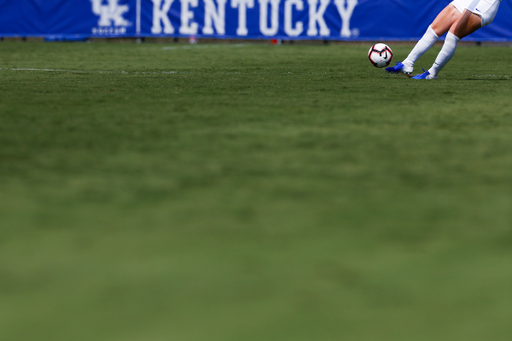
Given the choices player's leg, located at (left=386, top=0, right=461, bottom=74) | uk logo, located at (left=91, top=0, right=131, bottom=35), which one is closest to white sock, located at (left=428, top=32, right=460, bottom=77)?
player's leg, located at (left=386, top=0, right=461, bottom=74)

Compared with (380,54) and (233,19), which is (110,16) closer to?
(233,19)

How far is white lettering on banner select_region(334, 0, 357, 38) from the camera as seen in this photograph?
15.8 meters

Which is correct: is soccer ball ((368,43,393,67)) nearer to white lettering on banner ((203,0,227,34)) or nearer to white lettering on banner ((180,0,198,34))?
white lettering on banner ((203,0,227,34))

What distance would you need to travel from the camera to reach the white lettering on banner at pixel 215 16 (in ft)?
52.7

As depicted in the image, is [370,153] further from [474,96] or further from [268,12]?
[268,12]

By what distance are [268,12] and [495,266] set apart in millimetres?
14993

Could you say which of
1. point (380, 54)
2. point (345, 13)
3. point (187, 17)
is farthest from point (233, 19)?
point (380, 54)

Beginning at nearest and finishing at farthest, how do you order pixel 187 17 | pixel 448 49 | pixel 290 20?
pixel 448 49 < pixel 290 20 < pixel 187 17

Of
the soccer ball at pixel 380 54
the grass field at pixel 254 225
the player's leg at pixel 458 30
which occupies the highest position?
the player's leg at pixel 458 30

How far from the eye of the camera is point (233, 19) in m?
16.1

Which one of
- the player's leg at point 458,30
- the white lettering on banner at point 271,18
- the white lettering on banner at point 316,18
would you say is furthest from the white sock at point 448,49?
the white lettering on banner at point 271,18

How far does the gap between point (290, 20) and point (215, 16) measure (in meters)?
1.72

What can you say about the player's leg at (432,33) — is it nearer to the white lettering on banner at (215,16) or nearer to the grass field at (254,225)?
the grass field at (254,225)

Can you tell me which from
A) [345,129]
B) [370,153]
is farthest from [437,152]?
[345,129]
